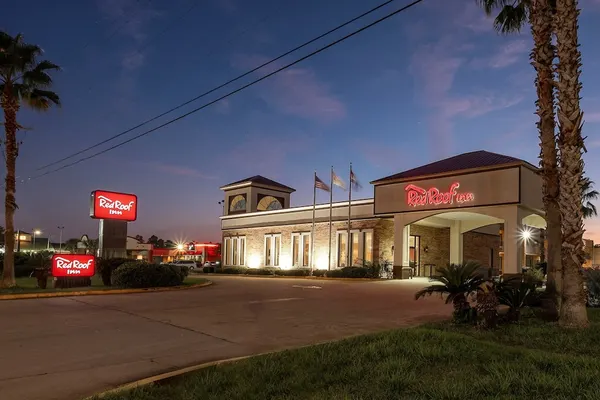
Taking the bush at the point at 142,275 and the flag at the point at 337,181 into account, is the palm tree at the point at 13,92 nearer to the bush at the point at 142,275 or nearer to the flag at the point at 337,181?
the bush at the point at 142,275

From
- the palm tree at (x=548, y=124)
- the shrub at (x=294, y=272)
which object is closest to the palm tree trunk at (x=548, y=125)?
the palm tree at (x=548, y=124)

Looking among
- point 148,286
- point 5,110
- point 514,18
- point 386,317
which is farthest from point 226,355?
point 5,110

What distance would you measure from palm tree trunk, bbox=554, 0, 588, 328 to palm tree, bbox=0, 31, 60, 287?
2015 cm

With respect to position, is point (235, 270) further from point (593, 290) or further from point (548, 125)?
point (548, 125)

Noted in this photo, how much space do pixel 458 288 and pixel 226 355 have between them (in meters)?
4.84

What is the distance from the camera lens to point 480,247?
3816cm

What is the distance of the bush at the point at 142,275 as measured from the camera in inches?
830

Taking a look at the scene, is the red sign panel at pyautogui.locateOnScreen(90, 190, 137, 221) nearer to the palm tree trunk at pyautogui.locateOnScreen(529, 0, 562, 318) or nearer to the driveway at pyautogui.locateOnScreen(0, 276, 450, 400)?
the driveway at pyautogui.locateOnScreen(0, 276, 450, 400)

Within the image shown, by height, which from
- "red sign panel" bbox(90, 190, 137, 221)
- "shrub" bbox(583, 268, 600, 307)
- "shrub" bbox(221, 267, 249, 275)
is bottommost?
"shrub" bbox(221, 267, 249, 275)

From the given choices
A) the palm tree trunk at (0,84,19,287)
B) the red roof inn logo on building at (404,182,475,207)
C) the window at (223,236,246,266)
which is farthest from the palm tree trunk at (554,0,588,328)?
the window at (223,236,246,266)

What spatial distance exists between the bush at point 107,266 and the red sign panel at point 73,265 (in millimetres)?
764

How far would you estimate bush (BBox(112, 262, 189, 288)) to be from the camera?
21078 mm

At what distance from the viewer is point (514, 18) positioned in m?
14.8

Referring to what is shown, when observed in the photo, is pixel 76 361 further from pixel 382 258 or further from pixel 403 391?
pixel 382 258
